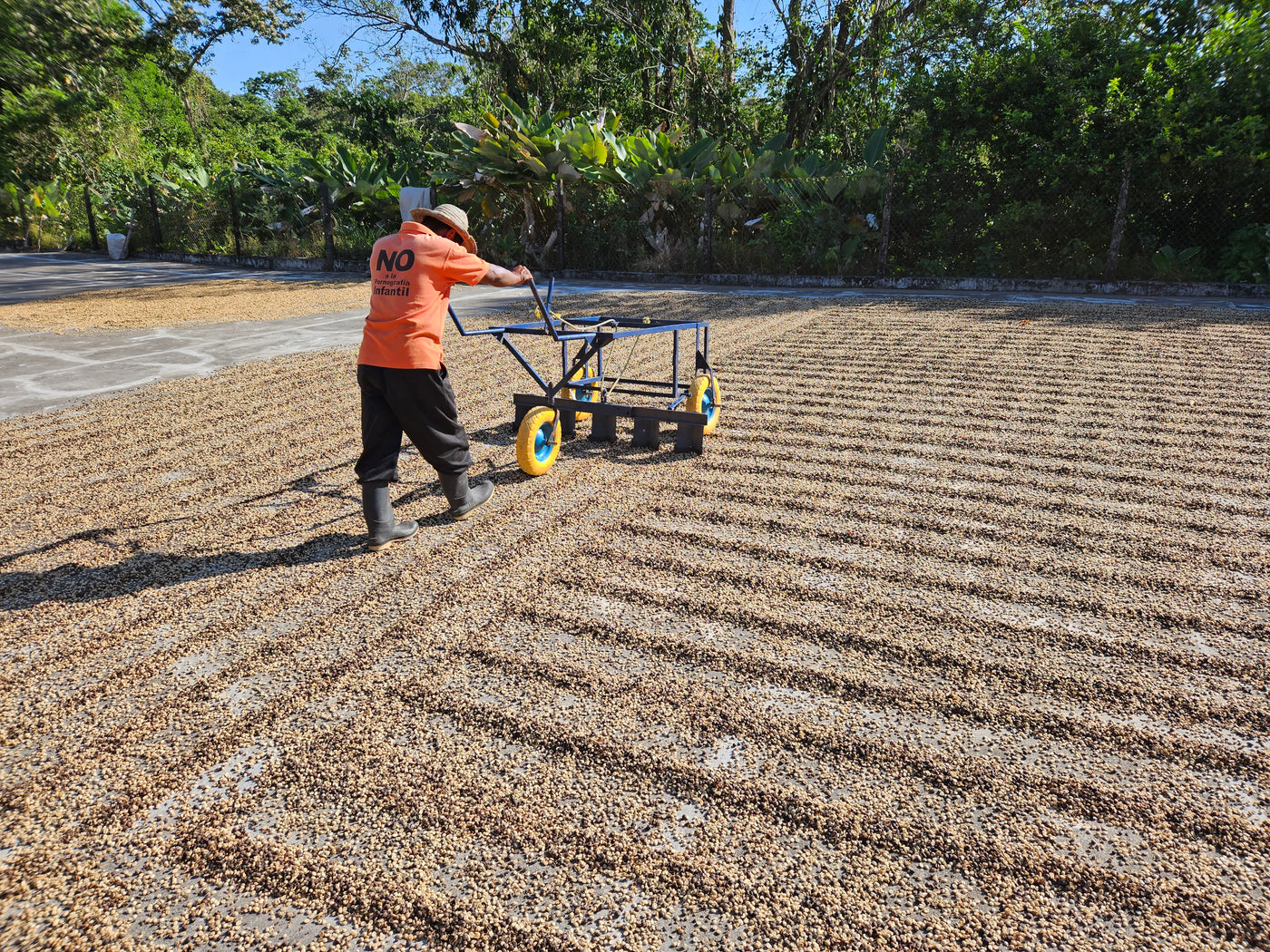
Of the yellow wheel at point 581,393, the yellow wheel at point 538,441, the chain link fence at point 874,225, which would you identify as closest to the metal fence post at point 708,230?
the chain link fence at point 874,225

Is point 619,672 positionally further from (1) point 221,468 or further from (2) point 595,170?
(2) point 595,170

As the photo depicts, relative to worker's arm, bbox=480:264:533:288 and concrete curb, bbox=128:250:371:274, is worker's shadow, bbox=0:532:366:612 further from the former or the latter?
concrete curb, bbox=128:250:371:274

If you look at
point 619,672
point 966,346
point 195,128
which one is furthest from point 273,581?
point 195,128

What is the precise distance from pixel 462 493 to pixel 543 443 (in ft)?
2.65

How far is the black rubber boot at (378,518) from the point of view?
351cm

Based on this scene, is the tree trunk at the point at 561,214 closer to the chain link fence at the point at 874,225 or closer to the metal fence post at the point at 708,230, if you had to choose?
the chain link fence at the point at 874,225

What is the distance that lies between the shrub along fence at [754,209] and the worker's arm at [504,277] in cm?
966

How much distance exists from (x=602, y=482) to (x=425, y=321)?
4.59 ft

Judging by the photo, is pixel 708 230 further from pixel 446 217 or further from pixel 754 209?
pixel 446 217

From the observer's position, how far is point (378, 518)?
353 centimetres

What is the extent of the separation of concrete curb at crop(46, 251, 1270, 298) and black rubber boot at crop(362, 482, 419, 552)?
1027cm

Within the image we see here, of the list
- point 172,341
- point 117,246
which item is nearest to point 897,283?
point 172,341

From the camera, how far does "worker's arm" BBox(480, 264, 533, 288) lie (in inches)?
142

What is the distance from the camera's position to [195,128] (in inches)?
1517
